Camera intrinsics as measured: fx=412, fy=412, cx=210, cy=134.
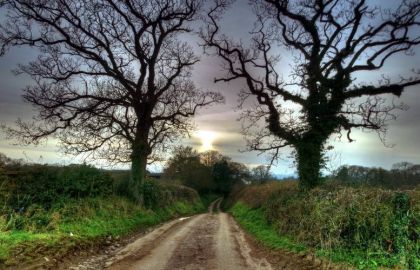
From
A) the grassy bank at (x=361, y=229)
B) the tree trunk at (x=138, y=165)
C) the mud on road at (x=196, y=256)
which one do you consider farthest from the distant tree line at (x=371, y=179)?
the tree trunk at (x=138, y=165)

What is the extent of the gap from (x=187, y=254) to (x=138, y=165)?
15389 mm

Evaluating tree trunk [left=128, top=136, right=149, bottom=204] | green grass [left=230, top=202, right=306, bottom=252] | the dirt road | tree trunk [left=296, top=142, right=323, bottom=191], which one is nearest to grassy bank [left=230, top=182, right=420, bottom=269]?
green grass [left=230, top=202, right=306, bottom=252]

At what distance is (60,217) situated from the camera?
16391 millimetres

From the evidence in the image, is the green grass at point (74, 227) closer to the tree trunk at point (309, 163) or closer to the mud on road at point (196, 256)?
the mud on road at point (196, 256)

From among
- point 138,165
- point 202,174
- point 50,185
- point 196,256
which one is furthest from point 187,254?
point 202,174

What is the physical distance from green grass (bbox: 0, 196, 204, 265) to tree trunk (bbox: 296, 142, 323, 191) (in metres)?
9.43

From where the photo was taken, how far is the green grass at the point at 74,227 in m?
11.5

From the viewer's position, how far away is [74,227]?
16.0 metres

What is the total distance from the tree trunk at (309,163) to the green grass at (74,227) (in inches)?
371

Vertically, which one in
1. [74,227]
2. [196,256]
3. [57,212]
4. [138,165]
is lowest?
[196,256]

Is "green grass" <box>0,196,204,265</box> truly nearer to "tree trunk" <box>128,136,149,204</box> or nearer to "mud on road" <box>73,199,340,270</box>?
"mud on road" <box>73,199,340,270</box>

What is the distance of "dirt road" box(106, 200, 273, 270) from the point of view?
12125mm

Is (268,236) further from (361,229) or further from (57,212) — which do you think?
(57,212)

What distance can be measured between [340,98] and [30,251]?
1811cm
